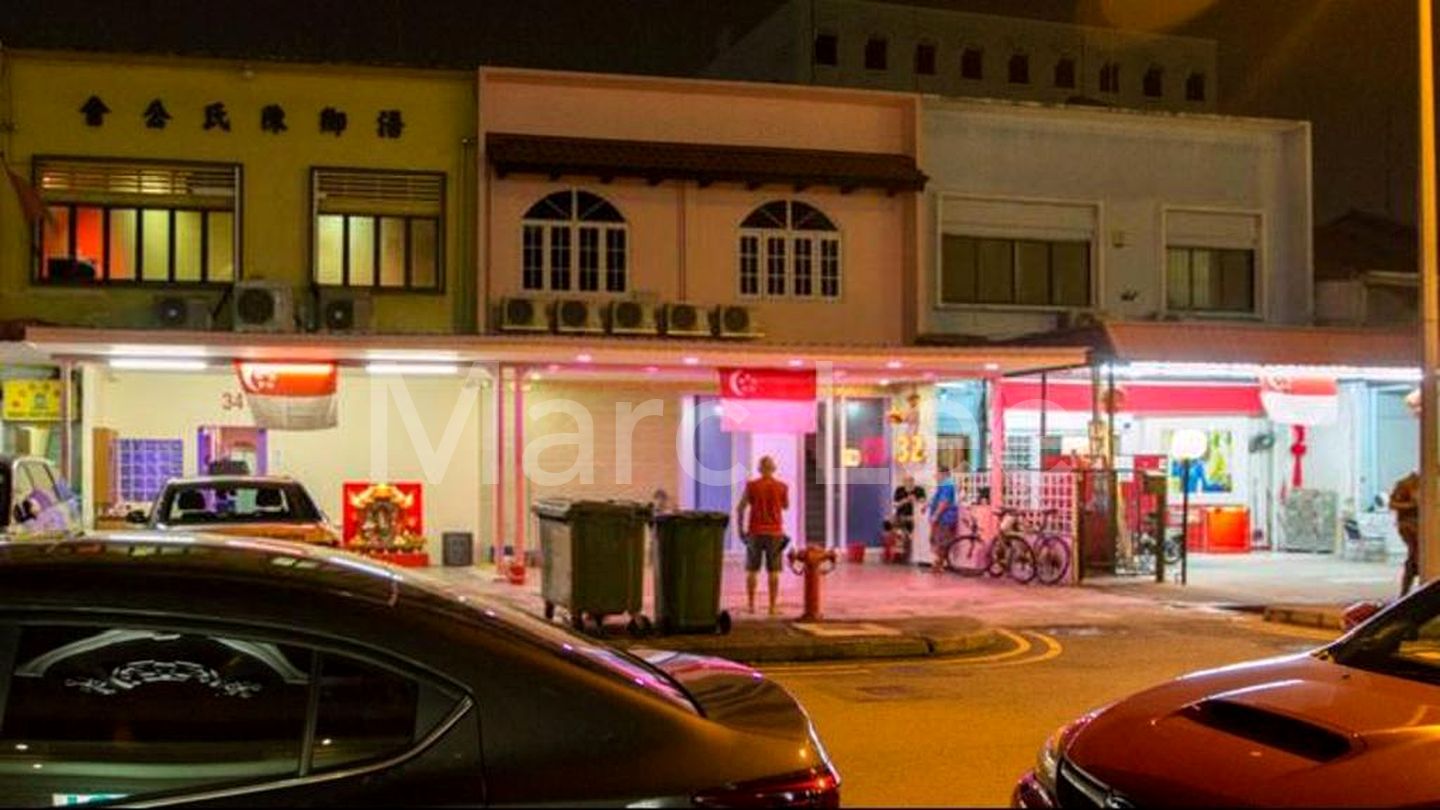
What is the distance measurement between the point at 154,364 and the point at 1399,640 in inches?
674

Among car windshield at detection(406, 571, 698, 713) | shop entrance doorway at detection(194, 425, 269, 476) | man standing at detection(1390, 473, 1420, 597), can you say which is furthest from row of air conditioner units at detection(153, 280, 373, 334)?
car windshield at detection(406, 571, 698, 713)

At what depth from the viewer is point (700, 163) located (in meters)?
22.1

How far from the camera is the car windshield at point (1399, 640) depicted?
5.59 m

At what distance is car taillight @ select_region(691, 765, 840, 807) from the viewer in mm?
3396

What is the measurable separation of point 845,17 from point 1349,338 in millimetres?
46618

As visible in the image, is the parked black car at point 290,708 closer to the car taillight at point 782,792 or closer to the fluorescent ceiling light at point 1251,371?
the car taillight at point 782,792

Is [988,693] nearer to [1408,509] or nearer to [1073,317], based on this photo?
[1408,509]

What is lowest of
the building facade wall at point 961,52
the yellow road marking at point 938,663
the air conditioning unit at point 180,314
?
the yellow road marking at point 938,663

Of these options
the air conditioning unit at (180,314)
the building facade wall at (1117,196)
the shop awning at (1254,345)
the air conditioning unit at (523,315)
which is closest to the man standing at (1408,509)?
the shop awning at (1254,345)

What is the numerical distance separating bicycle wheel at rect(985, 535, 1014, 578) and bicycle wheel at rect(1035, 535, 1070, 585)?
485mm

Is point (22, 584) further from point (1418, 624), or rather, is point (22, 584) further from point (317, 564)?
point (1418, 624)

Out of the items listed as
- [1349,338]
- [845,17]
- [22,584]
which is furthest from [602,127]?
[845,17]

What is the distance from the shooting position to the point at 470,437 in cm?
2256

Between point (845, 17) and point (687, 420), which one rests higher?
point (845, 17)
